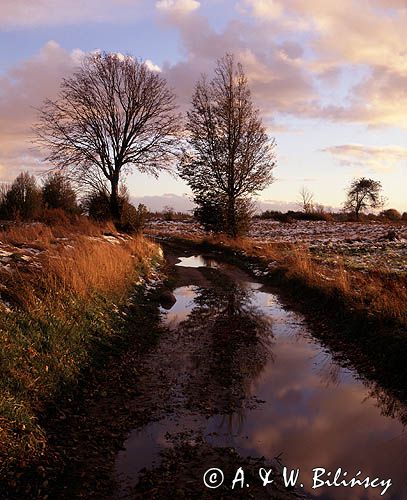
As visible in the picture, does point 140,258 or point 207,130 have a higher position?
point 207,130

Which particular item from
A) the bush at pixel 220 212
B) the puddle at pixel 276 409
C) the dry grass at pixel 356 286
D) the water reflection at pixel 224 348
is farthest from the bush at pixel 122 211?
the puddle at pixel 276 409

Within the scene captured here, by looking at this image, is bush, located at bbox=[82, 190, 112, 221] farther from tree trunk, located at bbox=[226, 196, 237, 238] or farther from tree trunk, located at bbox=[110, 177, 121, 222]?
tree trunk, located at bbox=[226, 196, 237, 238]

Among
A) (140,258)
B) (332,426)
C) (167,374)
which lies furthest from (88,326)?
(140,258)

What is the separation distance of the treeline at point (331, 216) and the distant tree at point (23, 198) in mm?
32342

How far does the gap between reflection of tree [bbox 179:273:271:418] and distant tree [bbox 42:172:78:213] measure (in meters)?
21.7

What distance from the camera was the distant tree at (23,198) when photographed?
90.8ft

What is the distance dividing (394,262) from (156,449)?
15242 mm

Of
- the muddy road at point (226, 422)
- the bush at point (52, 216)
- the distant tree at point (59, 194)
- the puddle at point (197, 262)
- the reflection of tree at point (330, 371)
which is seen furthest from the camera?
the distant tree at point (59, 194)

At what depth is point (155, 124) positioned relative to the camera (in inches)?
1128

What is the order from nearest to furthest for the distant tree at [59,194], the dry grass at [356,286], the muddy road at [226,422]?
the muddy road at [226,422], the dry grass at [356,286], the distant tree at [59,194]

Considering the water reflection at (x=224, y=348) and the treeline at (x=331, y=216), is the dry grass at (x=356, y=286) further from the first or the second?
the treeline at (x=331, y=216)

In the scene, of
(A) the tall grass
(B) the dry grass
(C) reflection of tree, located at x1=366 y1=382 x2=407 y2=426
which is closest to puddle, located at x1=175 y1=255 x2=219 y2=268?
(B) the dry grass

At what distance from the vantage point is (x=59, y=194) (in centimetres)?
3256

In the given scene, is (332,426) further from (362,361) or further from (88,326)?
(88,326)
